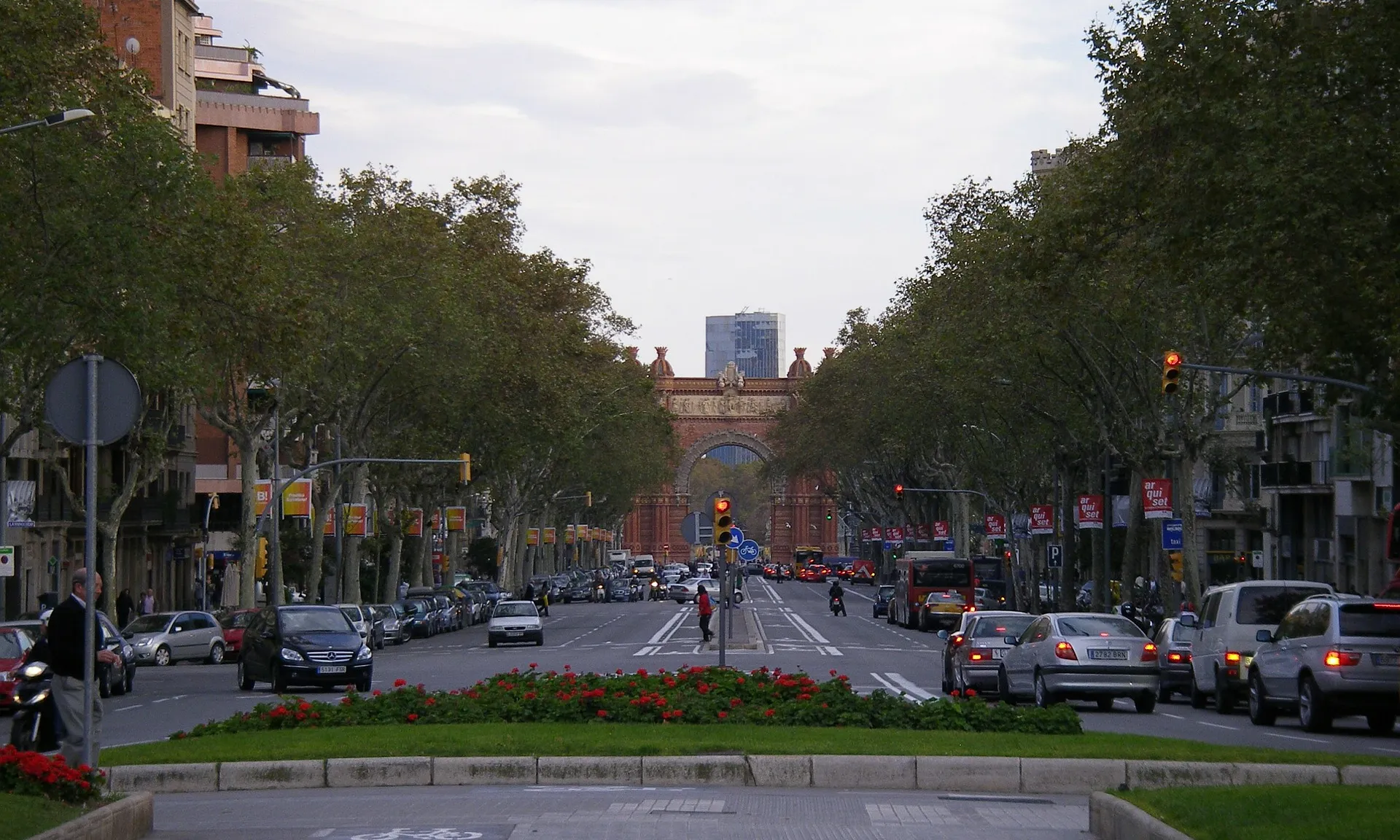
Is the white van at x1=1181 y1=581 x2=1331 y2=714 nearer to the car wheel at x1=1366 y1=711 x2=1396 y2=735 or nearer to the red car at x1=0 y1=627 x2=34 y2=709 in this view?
the car wheel at x1=1366 y1=711 x2=1396 y2=735

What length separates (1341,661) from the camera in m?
20.4

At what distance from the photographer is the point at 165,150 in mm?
29766

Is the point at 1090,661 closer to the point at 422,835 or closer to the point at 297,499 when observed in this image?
the point at 422,835

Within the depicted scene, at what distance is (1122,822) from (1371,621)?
11483mm

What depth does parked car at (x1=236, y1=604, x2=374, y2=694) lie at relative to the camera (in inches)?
1121

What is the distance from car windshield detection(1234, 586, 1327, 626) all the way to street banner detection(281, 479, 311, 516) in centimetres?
3015

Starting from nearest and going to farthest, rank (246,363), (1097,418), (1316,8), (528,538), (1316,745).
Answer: (1316,745) < (1316,8) < (246,363) < (1097,418) < (528,538)

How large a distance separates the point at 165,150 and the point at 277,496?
62.7 feet

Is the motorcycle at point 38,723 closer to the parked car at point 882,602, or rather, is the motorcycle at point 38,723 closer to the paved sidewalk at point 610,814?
the paved sidewalk at point 610,814

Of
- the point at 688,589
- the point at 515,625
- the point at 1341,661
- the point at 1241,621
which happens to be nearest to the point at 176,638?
the point at 515,625

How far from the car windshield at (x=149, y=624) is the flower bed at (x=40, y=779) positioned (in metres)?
34.4

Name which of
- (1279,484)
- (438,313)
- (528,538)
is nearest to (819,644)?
(438,313)

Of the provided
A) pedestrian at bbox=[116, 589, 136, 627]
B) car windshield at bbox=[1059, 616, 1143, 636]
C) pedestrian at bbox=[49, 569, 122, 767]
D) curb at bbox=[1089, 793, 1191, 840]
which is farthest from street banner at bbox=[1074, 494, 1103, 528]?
curb at bbox=[1089, 793, 1191, 840]

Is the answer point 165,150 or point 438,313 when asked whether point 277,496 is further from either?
point 165,150
